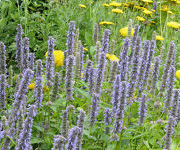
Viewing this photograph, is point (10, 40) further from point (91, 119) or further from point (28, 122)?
point (28, 122)

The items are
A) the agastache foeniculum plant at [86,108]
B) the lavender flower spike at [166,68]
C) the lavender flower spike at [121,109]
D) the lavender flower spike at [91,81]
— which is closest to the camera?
the agastache foeniculum plant at [86,108]

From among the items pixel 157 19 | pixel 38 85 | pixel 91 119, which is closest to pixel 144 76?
pixel 91 119

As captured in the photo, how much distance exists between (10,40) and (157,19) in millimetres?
3766

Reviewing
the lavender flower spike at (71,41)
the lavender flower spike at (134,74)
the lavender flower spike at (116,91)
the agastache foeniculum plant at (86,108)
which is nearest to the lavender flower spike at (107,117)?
the agastache foeniculum plant at (86,108)

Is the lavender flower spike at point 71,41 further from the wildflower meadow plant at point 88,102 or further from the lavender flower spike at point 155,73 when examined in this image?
the lavender flower spike at point 155,73

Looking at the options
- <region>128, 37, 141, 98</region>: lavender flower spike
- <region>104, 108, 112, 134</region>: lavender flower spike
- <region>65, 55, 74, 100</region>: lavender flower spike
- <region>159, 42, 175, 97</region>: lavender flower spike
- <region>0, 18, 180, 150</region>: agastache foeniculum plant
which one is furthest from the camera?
<region>159, 42, 175, 97</region>: lavender flower spike

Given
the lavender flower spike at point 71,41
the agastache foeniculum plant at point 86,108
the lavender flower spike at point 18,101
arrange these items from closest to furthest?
the lavender flower spike at point 18,101 → the agastache foeniculum plant at point 86,108 → the lavender flower spike at point 71,41

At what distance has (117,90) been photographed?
2496mm

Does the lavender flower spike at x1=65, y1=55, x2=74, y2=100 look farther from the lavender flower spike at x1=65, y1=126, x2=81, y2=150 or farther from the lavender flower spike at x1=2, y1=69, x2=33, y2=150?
the lavender flower spike at x1=65, y1=126, x2=81, y2=150

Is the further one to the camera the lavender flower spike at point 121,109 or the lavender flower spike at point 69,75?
the lavender flower spike at point 69,75

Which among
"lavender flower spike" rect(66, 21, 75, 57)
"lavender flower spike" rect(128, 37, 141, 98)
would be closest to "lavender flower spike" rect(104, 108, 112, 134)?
"lavender flower spike" rect(128, 37, 141, 98)

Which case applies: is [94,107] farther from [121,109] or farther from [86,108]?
[86,108]

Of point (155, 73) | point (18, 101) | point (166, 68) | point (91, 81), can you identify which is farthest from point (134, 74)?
point (18, 101)

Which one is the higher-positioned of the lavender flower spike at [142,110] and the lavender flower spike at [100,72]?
the lavender flower spike at [100,72]
